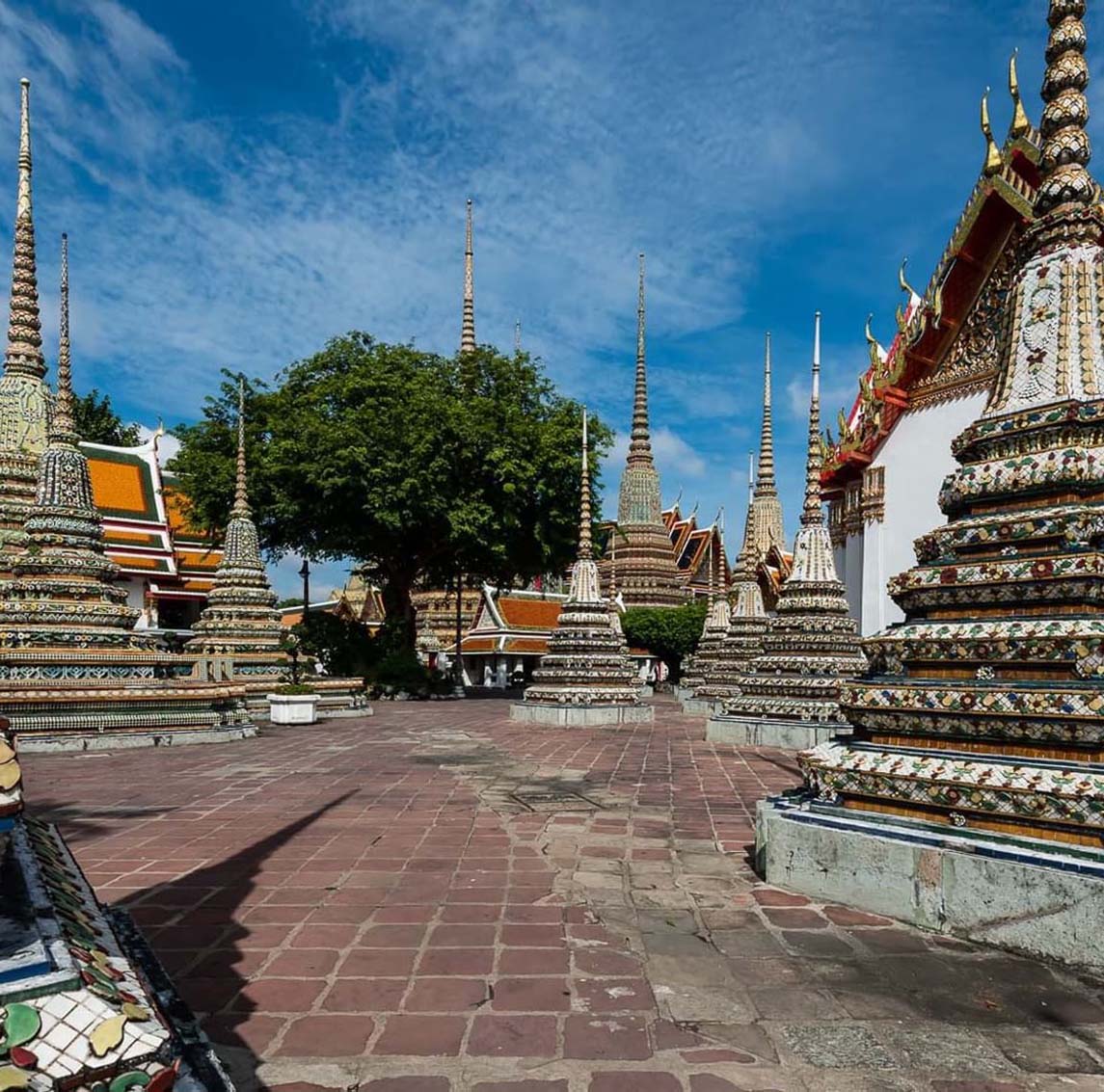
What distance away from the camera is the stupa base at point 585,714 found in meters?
16.9

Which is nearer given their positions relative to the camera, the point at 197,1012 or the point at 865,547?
the point at 197,1012

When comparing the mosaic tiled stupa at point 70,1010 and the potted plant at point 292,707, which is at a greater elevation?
the mosaic tiled stupa at point 70,1010

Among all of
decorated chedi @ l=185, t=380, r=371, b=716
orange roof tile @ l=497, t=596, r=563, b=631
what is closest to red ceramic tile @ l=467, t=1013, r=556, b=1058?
decorated chedi @ l=185, t=380, r=371, b=716

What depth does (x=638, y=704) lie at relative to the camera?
1767 centimetres

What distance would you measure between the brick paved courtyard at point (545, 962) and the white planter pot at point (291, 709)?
946 cm

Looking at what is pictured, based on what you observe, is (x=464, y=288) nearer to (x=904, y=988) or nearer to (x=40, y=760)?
(x=40, y=760)

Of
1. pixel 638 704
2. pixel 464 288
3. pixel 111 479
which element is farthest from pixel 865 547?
pixel 464 288

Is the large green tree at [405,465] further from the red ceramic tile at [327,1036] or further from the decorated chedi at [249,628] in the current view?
the red ceramic tile at [327,1036]

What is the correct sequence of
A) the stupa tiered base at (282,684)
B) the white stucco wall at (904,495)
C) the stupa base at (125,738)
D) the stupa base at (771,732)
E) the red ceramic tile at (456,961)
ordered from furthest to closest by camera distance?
the white stucco wall at (904,495) → the stupa tiered base at (282,684) → the stupa base at (771,732) → the stupa base at (125,738) → the red ceramic tile at (456,961)

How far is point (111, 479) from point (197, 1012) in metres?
32.5

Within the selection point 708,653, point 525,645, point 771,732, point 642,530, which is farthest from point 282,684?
point 642,530

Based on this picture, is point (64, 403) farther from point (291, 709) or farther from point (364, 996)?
point (364, 996)

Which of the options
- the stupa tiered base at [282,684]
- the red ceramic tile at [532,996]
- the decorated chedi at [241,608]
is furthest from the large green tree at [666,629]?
the red ceramic tile at [532,996]

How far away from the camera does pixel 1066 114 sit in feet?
17.2
